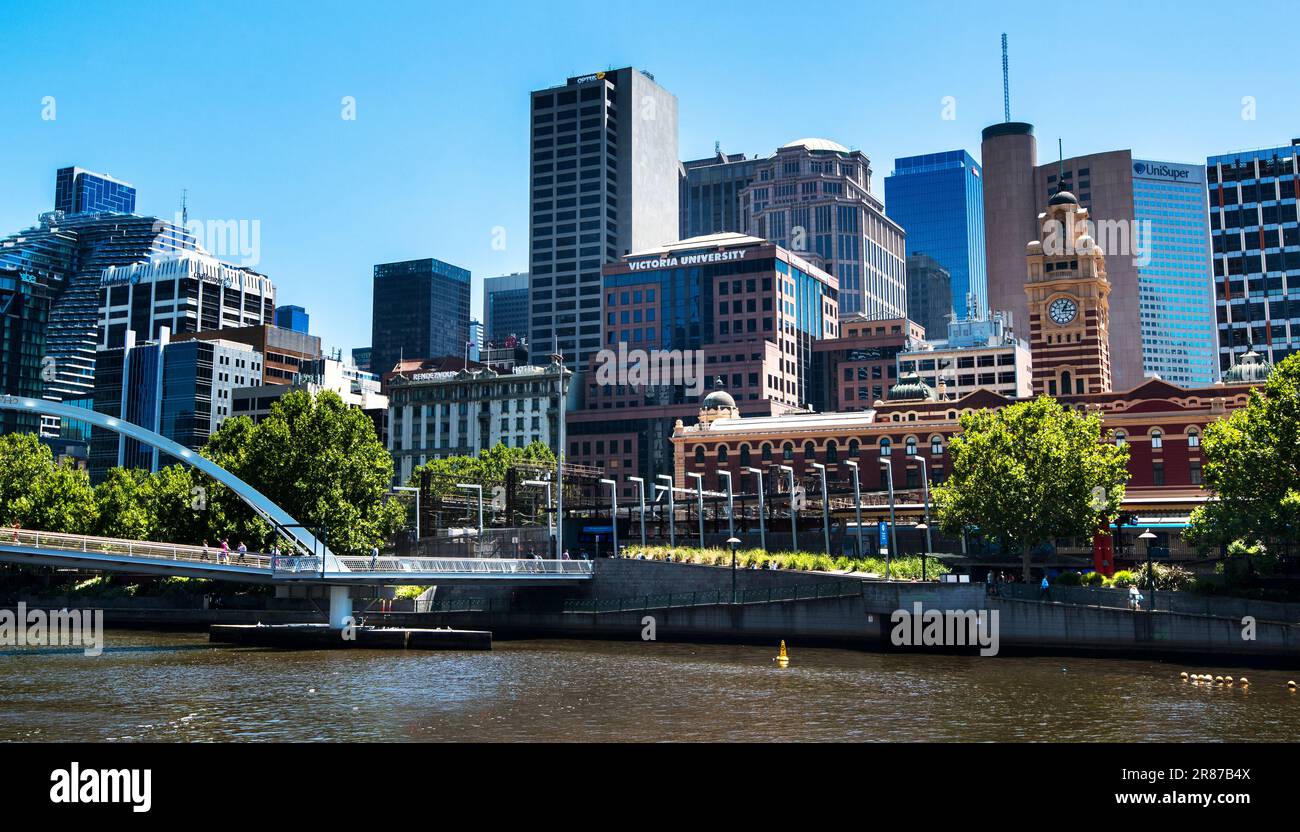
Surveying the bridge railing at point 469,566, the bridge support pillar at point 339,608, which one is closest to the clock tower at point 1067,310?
the bridge railing at point 469,566

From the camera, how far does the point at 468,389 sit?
171 metres

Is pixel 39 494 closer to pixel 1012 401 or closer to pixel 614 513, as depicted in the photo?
pixel 614 513

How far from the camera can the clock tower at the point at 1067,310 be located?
113m

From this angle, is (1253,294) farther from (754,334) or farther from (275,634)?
(275,634)

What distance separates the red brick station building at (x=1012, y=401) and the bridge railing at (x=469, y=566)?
1846 cm

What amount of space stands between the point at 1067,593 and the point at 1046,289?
62231 millimetres

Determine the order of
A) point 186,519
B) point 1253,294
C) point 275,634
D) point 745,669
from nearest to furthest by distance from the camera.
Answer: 1. point 745,669
2. point 275,634
3. point 186,519
4. point 1253,294

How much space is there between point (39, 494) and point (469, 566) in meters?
47.2

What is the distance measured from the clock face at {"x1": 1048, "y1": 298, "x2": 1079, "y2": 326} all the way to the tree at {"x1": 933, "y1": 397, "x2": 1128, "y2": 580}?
135ft

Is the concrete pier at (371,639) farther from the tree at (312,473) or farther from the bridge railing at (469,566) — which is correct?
the tree at (312,473)

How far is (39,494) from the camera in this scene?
323 feet
